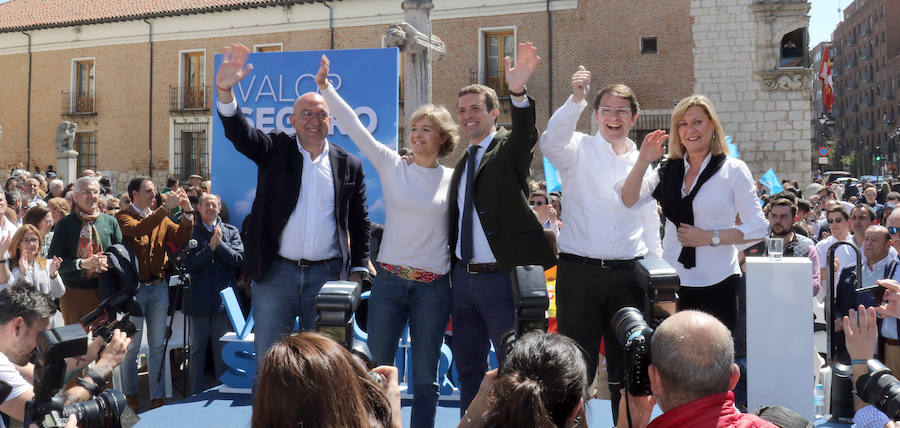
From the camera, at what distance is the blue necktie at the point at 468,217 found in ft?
12.0

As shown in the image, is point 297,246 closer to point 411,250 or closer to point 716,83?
point 411,250

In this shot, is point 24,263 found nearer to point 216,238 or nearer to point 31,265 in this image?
point 31,265

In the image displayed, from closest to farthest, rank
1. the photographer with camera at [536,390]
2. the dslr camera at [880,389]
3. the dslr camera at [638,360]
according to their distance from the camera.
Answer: the photographer with camera at [536,390], the dslr camera at [880,389], the dslr camera at [638,360]

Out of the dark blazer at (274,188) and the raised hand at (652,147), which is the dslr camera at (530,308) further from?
the dark blazer at (274,188)

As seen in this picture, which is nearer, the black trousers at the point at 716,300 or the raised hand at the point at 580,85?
the raised hand at the point at 580,85

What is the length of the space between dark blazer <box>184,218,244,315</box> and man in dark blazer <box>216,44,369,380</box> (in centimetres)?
260

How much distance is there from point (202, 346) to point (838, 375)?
5192 mm

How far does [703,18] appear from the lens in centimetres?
2219

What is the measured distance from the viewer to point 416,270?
3715 millimetres

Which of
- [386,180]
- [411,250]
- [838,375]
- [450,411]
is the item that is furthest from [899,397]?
[450,411]

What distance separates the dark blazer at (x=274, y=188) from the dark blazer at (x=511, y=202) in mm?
732

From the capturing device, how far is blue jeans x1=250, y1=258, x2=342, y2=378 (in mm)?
3811

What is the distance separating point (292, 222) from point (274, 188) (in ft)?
0.62

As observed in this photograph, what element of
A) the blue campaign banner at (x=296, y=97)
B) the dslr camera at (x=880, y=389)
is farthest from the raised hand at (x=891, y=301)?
the blue campaign banner at (x=296, y=97)
